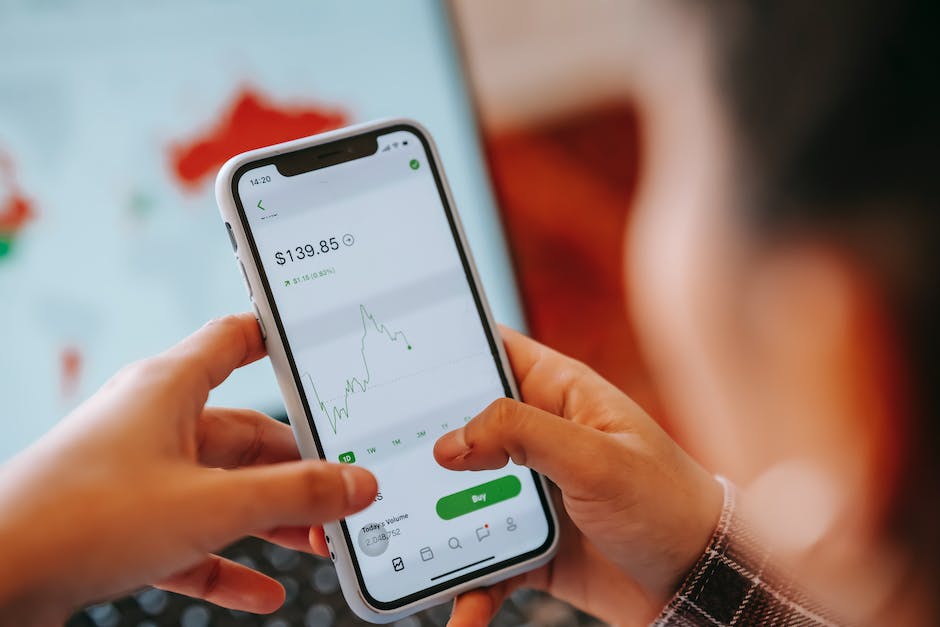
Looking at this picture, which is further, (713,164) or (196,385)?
(713,164)

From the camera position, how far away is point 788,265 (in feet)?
1.24

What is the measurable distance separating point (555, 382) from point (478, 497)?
86 mm

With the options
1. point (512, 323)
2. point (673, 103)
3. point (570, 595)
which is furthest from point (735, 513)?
point (673, 103)

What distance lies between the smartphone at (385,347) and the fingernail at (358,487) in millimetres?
88

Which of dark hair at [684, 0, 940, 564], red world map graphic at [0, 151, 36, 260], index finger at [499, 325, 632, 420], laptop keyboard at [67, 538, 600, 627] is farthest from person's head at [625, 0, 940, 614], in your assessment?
red world map graphic at [0, 151, 36, 260]

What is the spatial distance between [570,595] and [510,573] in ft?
0.23

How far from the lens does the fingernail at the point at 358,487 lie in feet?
1.05

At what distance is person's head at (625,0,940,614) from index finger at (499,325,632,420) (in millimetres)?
103

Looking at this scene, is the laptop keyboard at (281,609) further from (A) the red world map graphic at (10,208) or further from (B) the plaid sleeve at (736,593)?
(A) the red world map graphic at (10,208)

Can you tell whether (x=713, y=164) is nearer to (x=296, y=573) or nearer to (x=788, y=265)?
(x=788, y=265)

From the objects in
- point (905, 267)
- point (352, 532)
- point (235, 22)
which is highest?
point (235, 22)

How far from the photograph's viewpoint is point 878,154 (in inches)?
12.4

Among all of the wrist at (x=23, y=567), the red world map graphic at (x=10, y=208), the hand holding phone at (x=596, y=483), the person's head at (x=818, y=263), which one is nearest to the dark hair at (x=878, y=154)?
the person's head at (x=818, y=263)

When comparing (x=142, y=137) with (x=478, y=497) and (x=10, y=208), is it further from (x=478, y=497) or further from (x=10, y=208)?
(x=478, y=497)
